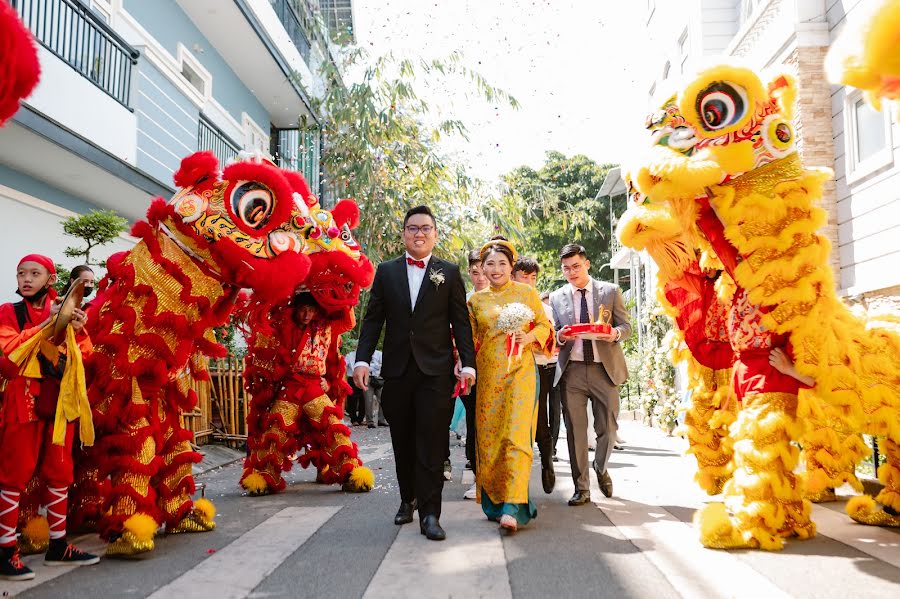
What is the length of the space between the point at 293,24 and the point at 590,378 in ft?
50.0

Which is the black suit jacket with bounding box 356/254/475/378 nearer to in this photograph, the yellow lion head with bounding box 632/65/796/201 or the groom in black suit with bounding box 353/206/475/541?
the groom in black suit with bounding box 353/206/475/541

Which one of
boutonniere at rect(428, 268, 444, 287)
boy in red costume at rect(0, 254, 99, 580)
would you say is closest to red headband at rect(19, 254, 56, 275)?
boy in red costume at rect(0, 254, 99, 580)

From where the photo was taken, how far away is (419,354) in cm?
503

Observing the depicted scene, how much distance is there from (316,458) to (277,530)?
5.90 ft

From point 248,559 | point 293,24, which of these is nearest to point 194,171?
point 248,559

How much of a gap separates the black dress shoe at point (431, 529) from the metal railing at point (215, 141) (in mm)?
9526

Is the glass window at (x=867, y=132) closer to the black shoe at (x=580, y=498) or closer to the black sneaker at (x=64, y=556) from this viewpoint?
the black shoe at (x=580, y=498)

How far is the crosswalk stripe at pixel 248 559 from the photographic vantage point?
11.9 feet

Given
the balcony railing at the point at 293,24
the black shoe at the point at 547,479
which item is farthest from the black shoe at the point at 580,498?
the balcony railing at the point at 293,24

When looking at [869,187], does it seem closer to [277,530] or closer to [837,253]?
[837,253]

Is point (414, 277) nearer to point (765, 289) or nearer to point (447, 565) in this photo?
point (447, 565)

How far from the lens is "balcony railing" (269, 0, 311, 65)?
17.2 metres

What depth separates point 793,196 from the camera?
4.41 metres

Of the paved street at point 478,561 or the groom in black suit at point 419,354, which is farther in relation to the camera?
the groom in black suit at point 419,354
